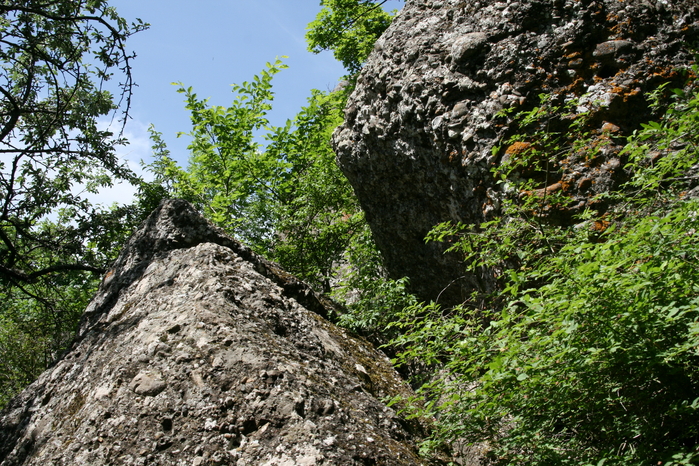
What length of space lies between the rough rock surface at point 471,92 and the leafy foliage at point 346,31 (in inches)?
375

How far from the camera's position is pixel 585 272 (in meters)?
1.97

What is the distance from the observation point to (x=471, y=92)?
14.9 ft

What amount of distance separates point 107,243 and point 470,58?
21.9 feet

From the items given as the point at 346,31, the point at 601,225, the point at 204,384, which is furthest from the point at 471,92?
the point at 346,31

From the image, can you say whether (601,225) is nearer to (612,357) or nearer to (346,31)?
(612,357)

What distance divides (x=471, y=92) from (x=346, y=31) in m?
11.4

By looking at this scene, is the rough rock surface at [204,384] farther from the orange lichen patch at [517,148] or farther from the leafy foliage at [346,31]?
the leafy foliage at [346,31]

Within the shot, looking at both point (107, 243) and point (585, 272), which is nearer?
point (585, 272)

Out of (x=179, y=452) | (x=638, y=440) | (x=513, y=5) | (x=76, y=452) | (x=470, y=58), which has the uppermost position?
(x=513, y=5)

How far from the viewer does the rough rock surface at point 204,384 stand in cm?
251

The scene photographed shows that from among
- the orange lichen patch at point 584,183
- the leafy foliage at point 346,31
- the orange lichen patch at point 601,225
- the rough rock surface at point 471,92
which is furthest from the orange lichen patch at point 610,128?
the leafy foliage at point 346,31

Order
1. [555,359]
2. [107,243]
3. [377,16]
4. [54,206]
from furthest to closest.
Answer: [377,16] → [107,243] → [54,206] → [555,359]

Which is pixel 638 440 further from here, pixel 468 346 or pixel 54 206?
pixel 54 206

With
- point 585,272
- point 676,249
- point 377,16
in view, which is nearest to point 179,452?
point 585,272
